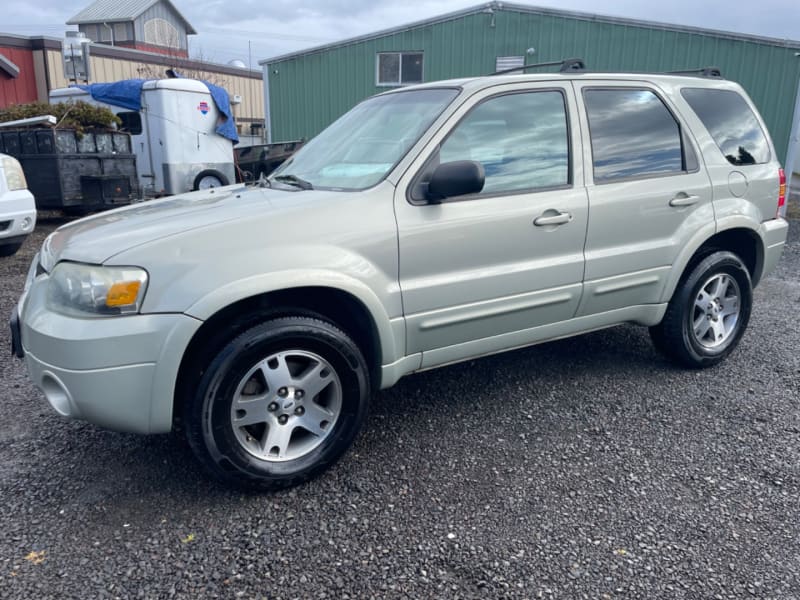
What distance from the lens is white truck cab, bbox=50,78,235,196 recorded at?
38.9 feet

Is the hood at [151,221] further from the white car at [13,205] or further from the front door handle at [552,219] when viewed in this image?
the white car at [13,205]

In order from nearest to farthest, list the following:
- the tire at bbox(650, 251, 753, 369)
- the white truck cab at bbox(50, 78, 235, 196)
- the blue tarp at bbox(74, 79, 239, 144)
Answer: the tire at bbox(650, 251, 753, 369) → the white truck cab at bbox(50, 78, 235, 196) → the blue tarp at bbox(74, 79, 239, 144)

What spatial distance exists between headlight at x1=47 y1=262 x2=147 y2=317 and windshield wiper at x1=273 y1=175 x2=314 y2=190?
3.48 ft

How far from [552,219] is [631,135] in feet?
2.88

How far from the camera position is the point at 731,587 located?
89.1 inches

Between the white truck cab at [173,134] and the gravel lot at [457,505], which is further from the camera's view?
the white truck cab at [173,134]

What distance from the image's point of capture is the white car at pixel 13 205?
657cm

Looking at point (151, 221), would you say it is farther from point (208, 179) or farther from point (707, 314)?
point (208, 179)

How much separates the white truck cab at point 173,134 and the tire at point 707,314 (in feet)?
33.5

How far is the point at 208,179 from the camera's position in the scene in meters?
12.7

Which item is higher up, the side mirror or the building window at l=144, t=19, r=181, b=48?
the building window at l=144, t=19, r=181, b=48

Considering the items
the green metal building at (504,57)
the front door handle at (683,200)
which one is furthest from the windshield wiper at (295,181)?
the green metal building at (504,57)

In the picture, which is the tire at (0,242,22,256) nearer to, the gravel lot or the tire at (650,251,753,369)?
the gravel lot

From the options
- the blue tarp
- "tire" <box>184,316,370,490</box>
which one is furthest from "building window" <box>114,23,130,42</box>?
"tire" <box>184,316,370,490</box>
